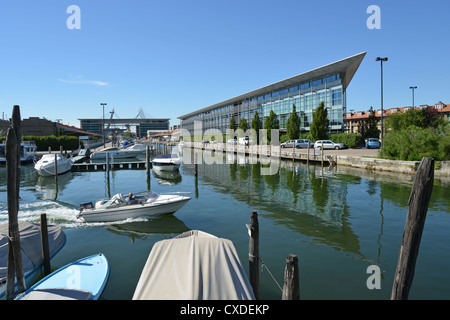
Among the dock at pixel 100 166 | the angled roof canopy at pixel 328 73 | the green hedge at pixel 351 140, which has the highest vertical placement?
the angled roof canopy at pixel 328 73

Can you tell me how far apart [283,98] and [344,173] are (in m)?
46.6

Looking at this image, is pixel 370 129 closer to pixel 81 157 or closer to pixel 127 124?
pixel 81 157

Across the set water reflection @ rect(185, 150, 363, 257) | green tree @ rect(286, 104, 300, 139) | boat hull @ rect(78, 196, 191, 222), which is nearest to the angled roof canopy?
green tree @ rect(286, 104, 300, 139)

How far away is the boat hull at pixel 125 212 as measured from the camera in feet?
46.5

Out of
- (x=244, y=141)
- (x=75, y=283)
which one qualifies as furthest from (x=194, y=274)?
(x=244, y=141)

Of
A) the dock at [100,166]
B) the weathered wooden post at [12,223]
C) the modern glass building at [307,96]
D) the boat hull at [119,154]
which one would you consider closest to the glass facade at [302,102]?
the modern glass building at [307,96]

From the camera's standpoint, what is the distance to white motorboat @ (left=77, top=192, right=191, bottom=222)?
14.2 meters

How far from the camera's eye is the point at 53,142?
58281 mm

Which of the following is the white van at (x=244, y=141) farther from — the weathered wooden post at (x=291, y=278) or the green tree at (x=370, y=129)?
the weathered wooden post at (x=291, y=278)

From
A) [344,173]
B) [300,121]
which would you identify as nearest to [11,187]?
[344,173]

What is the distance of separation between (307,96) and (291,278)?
6473 cm

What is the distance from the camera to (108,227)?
14.0m

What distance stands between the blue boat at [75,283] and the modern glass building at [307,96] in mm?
54340
